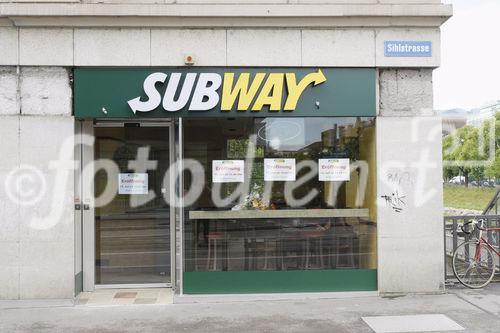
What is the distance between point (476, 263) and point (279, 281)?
118 inches

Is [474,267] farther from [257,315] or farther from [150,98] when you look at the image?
[150,98]

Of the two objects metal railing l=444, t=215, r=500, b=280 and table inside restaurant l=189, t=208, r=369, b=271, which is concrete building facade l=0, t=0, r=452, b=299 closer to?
table inside restaurant l=189, t=208, r=369, b=271

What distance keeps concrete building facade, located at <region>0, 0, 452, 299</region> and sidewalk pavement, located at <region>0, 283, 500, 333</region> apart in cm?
49

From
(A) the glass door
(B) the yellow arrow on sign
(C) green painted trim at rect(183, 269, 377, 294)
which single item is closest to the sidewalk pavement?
(C) green painted trim at rect(183, 269, 377, 294)

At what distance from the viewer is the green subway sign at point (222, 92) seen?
731 cm

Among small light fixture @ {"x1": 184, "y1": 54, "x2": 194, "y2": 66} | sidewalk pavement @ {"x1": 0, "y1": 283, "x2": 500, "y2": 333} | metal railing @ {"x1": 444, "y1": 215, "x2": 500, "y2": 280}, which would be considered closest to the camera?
sidewalk pavement @ {"x1": 0, "y1": 283, "x2": 500, "y2": 333}

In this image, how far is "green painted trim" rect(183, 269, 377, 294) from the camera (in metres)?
7.41

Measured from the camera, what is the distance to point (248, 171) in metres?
7.61

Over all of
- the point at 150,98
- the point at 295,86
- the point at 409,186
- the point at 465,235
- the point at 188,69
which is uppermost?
the point at 188,69

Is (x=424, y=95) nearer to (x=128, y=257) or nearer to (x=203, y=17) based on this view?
(x=203, y=17)

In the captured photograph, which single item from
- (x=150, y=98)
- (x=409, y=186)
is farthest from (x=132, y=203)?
(x=409, y=186)

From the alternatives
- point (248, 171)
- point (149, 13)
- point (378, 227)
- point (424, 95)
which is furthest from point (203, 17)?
point (378, 227)

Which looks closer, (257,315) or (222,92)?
(257,315)

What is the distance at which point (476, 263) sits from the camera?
25.8ft
